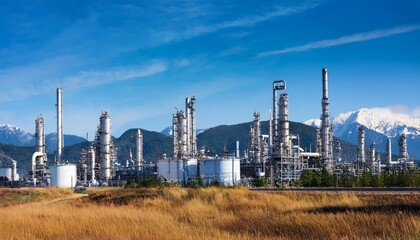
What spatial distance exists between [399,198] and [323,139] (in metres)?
59.8

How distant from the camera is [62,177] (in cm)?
8206

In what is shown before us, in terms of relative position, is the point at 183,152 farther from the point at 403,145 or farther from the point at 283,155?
the point at 403,145

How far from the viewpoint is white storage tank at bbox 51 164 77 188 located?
8194 centimetres

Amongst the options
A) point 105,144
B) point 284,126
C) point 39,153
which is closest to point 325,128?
point 284,126

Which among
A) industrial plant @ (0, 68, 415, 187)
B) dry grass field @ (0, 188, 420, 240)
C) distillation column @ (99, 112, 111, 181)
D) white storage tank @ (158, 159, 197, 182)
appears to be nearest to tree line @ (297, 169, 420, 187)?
industrial plant @ (0, 68, 415, 187)

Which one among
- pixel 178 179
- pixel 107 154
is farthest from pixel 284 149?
pixel 107 154

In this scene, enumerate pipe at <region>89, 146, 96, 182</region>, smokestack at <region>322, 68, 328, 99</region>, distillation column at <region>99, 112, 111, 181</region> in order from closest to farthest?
distillation column at <region>99, 112, 111, 181</region> < pipe at <region>89, 146, 96, 182</region> < smokestack at <region>322, 68, 328, 99</region>

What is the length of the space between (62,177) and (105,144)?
8.91m

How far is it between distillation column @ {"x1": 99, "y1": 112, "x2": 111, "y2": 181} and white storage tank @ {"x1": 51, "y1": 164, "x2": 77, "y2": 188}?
575cm

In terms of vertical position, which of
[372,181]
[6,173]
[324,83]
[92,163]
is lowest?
[372,181]

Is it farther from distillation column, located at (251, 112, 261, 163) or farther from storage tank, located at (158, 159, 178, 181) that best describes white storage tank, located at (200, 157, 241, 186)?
distillation column, located at (251, 112, 261, 163)

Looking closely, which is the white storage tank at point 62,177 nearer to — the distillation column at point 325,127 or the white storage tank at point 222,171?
the white storage tank at point 222,171

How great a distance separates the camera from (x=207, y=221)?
23.2 m

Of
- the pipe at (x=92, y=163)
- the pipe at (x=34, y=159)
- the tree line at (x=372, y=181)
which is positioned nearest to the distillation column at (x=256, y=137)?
the pipe at (x=92, y=163)
